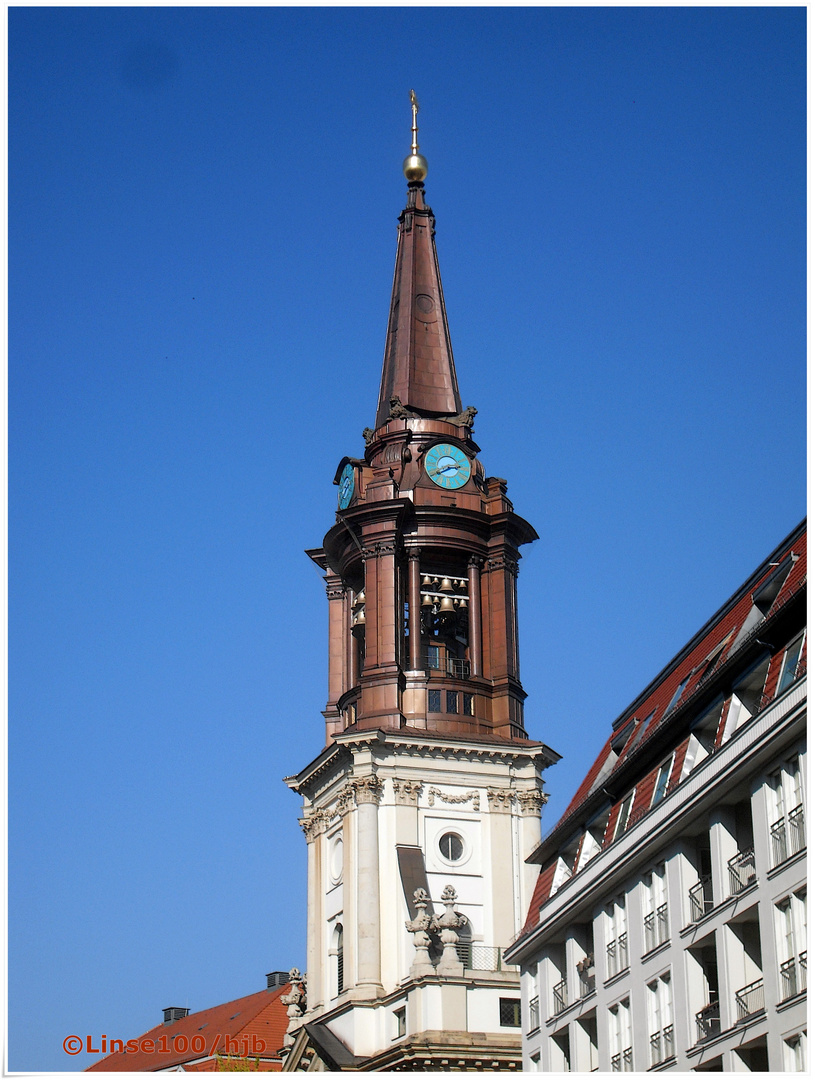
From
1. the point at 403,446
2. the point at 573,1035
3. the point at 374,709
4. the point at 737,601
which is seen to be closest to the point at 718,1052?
the point at 573,1035

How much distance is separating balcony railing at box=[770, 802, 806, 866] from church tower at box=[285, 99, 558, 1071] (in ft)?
114

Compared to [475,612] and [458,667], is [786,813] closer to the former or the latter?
[475,612]

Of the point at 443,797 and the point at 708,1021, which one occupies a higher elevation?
the point at 443,797

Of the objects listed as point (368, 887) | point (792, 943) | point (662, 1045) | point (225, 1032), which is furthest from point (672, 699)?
point (225, 1032)

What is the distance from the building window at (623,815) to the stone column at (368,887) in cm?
2743

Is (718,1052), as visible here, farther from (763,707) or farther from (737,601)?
(737,601)

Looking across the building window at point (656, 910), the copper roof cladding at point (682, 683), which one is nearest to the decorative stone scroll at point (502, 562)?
the copper roof cladding at point (682, 683)

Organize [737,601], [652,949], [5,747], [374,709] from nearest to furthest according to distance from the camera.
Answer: [5,747] < [652,949] < [737,601] < [374,709]

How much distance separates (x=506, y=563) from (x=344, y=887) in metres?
Answer: 16.6

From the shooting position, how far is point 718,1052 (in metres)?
41.1

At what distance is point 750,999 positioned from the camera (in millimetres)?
39969

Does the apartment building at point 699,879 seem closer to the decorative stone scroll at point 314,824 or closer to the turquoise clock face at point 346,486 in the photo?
the decorative stone scroll at point 314,824

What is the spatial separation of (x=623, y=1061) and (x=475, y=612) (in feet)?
126

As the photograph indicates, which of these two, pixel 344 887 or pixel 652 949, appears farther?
pixel 344 887
